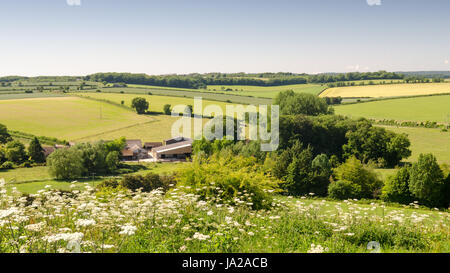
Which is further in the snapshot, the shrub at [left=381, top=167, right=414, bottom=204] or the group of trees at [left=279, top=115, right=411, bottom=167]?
the group of trees at [left=279, top=115, right=411, bottom=167]

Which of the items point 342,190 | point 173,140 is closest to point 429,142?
point 342,190

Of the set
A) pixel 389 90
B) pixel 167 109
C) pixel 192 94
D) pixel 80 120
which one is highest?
pixel 389 90

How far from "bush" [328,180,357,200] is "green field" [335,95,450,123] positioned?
161ft

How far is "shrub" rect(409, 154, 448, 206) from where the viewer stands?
31.0 meters

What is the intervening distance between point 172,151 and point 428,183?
1474 inches

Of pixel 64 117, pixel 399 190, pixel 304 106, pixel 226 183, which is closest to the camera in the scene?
pixel 226 183

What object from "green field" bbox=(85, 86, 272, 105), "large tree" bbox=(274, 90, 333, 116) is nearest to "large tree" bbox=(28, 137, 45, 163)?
"large tree" bbox=(274, 90, 333, 116)

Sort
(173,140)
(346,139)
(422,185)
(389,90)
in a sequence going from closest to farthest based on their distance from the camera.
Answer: (422,185) < (346,139) < (173,140) < (389,90)

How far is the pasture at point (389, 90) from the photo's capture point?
100625 millimetres

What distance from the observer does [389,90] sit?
106 metres

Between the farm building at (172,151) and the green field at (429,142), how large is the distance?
1386 inches

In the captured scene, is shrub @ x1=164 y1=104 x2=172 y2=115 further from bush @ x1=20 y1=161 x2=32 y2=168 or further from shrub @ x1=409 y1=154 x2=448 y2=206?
shrub @ x1=409 y1=154 x2=448 y2=206

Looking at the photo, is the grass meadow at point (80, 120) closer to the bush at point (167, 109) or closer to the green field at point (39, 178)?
the bush at point (167, 109)

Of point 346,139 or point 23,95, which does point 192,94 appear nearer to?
point 23,95
